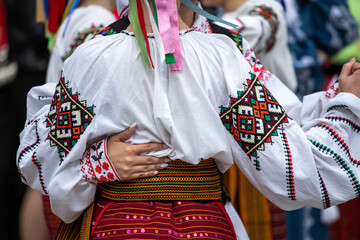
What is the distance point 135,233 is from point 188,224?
0.17m

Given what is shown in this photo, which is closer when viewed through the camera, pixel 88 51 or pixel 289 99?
pixel 88 51

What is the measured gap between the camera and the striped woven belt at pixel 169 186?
185cm

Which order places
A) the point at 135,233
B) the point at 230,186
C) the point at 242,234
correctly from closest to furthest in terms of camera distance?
the point at 135,233, the point at 242,234, the point at 230,186

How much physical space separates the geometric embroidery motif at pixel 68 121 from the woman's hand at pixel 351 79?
2.65 ft

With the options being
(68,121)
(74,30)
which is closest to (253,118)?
(68,121)

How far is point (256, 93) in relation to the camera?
1824 millimetres

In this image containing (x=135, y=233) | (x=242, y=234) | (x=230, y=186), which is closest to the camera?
(x=135, y=233)

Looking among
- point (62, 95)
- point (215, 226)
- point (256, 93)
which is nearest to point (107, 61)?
point (62, 95)

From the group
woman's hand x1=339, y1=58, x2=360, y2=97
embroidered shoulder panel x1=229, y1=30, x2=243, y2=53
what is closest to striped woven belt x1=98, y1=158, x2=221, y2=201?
embroidered shoulder panel x1=229, y1=30, x2=243, y2=53

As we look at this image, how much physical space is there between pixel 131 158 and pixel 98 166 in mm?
103

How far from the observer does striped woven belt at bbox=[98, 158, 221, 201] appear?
185 cm

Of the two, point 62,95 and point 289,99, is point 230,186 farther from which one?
point 62,95

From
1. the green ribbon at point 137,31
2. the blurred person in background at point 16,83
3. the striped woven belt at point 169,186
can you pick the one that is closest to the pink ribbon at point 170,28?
the green ribbon at point 137,31

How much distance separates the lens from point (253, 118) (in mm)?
1792
